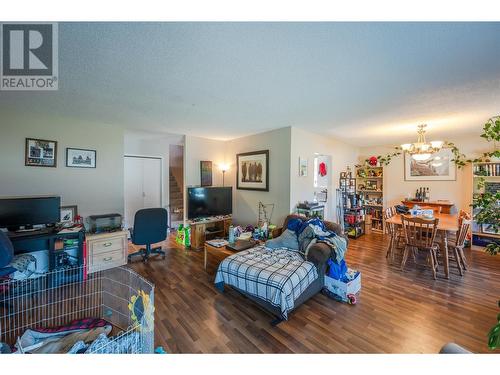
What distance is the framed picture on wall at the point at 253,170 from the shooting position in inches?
156

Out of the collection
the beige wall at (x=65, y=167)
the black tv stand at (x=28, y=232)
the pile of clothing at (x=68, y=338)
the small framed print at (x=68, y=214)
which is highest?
the beige wall at (x=65, y=167)

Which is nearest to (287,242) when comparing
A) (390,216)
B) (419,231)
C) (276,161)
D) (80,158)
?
(276,161)

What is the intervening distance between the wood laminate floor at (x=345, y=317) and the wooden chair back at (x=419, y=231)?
1.46 ft

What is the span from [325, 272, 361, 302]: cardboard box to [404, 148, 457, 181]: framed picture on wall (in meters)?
4.08

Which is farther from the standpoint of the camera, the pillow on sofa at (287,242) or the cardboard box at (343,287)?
the pillow on sofa at (287,242)

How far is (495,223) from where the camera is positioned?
5.13 ft

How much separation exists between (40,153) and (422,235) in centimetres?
578

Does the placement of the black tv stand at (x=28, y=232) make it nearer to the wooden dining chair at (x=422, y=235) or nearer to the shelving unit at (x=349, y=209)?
the wooden dining chair at (x=422, y=235)

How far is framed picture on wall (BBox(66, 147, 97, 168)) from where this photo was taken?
310 cm

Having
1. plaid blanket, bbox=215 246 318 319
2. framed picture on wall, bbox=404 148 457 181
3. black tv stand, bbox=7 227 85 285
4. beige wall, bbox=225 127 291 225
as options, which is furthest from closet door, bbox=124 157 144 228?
framed picture on wall, bbox=404 148 457 181

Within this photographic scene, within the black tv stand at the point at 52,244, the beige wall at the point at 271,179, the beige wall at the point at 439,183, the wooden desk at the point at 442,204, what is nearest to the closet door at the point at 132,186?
the black tv stand at the point at 52,244
